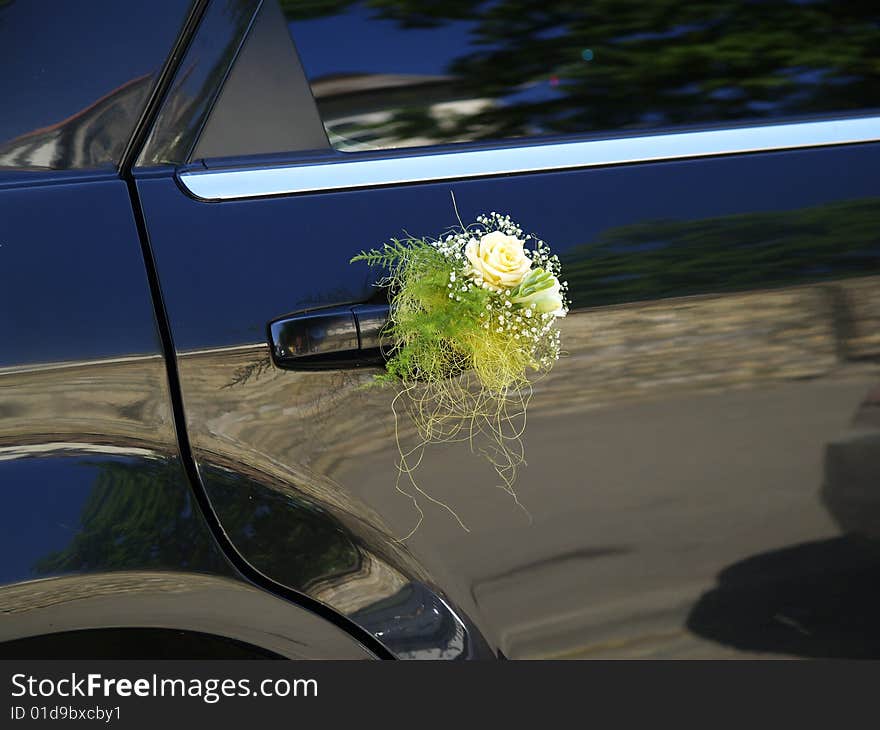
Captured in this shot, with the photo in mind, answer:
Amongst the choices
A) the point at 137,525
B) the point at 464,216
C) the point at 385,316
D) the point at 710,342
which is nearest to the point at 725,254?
the point at 710,342

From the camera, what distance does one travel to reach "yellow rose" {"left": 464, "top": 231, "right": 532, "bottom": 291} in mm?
1268

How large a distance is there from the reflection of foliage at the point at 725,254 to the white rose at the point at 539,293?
45 mm

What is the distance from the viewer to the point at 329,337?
4.13 ft

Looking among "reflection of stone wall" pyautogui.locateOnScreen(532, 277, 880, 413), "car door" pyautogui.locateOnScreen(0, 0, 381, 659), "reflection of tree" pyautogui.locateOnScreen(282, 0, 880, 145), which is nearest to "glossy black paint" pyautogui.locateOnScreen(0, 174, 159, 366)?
"car door" pyautogui.locateOnScreen(0, 0, 381, 659)

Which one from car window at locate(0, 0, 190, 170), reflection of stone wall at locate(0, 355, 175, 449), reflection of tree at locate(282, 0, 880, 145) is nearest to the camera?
reflection of stone wall at locate(0, 355, 175, 449)

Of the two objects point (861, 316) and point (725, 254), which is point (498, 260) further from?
point (861, 316)

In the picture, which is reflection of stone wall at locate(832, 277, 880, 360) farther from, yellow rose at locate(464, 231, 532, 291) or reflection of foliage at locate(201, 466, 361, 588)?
reflection of foliage at locate(201, 466, 361, 588)

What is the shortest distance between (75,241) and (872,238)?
1102 millimetres

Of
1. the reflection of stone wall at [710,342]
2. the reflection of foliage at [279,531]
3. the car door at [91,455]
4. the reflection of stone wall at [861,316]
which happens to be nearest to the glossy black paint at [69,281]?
the car door at [91,455]

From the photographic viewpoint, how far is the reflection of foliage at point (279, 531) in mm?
1244

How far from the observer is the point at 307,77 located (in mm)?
1372

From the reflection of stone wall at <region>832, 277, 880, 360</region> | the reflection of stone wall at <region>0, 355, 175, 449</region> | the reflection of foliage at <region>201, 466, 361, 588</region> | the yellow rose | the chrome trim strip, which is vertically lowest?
the reflection of foliage at <region>201, 466, 361, 588</region>

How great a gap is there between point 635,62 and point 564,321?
432 mm
